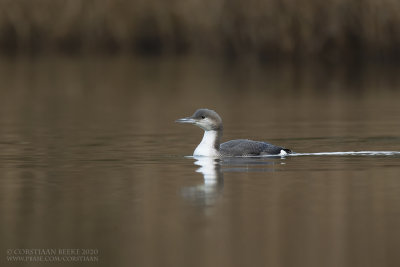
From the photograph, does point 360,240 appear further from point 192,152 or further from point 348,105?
point 348,105

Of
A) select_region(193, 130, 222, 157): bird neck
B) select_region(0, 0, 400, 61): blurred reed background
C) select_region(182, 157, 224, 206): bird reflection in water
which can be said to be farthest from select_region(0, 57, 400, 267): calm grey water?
select_region(0, 0, 400, 61): blurred reed background

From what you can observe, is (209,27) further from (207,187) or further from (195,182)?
(207,187)

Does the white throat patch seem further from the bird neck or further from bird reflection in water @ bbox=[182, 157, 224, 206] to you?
bird reflection in water @ bbox=[182, 157, 224, 206]

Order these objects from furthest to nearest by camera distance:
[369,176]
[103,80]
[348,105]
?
[103,80] < [348,105] < [369,176]

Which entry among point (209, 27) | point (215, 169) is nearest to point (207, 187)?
point (215, 169)

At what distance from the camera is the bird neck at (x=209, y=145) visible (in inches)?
404

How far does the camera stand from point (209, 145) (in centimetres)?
1032

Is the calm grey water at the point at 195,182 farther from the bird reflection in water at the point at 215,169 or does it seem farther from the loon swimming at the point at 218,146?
the loon swimming at the point at 218,146

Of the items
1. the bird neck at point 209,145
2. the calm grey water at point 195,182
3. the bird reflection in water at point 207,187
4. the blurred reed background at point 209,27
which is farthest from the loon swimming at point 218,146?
the blurred reed background at point 209,27

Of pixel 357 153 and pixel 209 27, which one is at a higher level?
pixel 209 27

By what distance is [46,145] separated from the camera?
1145cm

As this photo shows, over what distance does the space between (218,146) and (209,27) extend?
14692 mm

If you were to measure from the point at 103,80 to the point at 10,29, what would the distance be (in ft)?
20.2

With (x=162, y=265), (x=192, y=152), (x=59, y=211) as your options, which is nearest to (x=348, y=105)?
(x=192, y=152)
